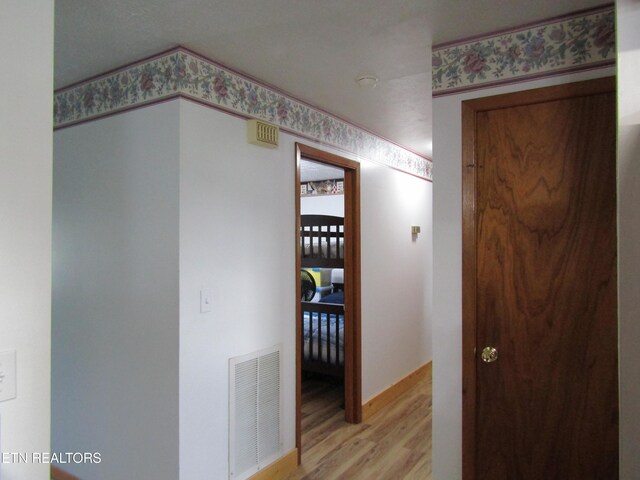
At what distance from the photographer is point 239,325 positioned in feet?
7.54

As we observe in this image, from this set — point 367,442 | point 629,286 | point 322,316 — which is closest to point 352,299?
point 322,316

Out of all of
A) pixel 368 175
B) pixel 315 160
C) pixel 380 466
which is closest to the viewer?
pixel 380 466

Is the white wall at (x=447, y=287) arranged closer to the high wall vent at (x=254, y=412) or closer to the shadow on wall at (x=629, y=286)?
the shadow on wall at (x=629, y=286)

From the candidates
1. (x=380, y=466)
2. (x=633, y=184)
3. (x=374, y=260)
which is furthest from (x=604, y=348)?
(x=374, y=260)

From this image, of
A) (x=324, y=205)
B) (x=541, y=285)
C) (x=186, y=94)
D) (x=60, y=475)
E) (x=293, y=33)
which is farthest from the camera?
(x=324, y=205)

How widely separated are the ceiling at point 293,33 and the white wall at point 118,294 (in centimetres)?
32

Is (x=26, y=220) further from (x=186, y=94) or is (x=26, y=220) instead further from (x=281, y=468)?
(x=281, y=468)

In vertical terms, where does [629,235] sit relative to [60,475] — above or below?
above

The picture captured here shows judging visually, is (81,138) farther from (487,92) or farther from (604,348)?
(604,348)

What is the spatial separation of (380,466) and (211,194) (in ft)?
6.57

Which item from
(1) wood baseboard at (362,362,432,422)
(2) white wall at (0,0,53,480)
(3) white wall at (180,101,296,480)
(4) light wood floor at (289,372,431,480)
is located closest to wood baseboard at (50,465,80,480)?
(3) white wall at (180,101,296,480)

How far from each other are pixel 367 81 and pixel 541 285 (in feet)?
4.52

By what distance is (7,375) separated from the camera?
105cm

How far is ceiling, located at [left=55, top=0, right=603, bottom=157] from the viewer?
162cm
